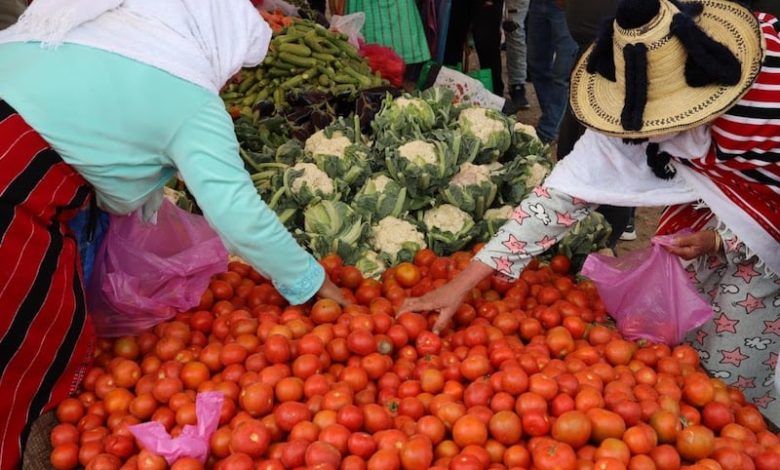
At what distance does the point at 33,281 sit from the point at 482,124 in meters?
2.18

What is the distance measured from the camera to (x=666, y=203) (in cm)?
199

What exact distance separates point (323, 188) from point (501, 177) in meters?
0.78

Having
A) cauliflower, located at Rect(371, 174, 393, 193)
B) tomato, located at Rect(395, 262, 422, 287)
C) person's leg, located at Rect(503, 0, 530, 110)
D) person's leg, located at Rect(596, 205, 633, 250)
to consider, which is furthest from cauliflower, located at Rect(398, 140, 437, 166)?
person's leg, located at Rect(503, 0, 530, 110)

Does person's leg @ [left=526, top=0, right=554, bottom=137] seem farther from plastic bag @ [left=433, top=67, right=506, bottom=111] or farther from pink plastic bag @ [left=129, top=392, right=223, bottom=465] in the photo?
pink plastic bag @ [left=129, top=392, right=223, bottom=465]

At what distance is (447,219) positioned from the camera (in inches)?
113

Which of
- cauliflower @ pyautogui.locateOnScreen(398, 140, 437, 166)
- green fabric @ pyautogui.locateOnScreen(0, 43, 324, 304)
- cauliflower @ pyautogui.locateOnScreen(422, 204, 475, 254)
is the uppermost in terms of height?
green fabric @ pyautogui.locateOnScreen(0, 43, 324, 304)

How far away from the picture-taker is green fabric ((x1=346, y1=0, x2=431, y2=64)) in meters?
5.57

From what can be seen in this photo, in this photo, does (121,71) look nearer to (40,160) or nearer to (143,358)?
(40,160)

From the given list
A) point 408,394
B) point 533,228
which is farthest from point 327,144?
point 408,394

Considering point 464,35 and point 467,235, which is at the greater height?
point 467,235

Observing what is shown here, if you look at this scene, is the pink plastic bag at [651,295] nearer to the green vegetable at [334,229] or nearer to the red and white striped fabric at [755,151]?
the red and white striped fabric at [755,151]

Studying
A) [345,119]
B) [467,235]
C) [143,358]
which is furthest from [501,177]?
[143,358]

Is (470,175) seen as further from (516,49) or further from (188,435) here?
(516,49)

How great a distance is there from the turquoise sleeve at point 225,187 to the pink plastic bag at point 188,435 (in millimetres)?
392
